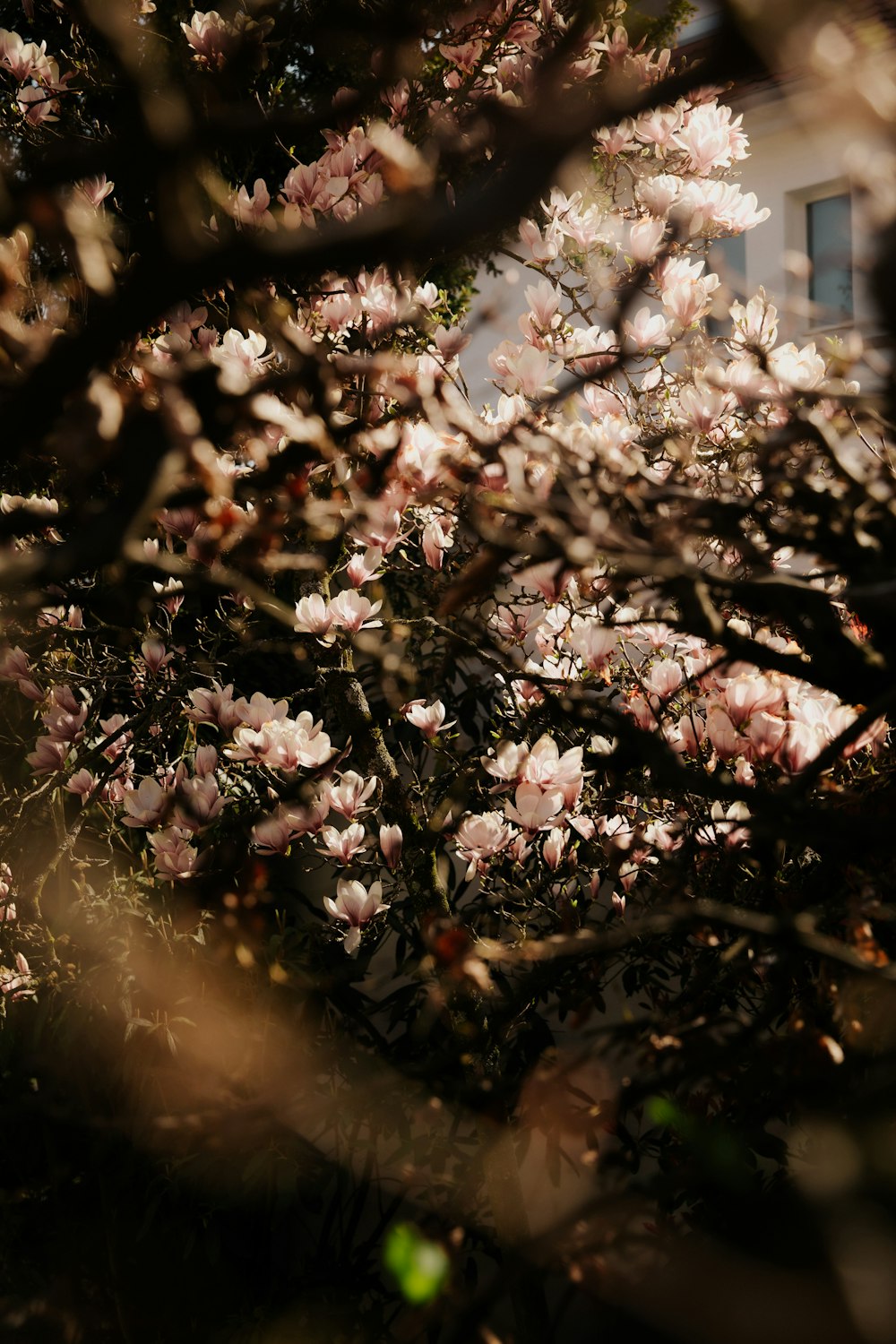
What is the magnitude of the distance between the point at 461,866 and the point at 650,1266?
8.42 ft

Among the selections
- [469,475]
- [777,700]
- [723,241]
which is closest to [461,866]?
[777,700]

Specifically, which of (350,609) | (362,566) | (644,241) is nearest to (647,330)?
(644,241)

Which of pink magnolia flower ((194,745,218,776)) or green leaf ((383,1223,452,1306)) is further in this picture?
pink magnolia flower ((194,745,218,776))

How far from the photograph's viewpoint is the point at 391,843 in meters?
2.17

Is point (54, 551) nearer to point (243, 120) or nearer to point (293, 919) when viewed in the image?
point (243, 120)

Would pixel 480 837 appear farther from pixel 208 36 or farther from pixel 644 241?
pixel 208 36

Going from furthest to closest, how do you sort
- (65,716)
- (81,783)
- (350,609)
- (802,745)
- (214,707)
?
(81,783)
(65,716)
(214,707)
(350,609)
(802,745)

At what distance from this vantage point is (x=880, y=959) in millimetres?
1130

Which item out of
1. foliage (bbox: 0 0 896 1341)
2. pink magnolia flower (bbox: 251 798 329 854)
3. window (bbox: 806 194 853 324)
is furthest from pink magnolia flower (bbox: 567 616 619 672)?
window (bbox: 806 194 853 324)

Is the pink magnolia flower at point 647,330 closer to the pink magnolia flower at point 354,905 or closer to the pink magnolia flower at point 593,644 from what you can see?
the pink magnolia flower at point 593,644

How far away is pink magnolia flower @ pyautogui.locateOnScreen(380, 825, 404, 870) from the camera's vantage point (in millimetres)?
2162

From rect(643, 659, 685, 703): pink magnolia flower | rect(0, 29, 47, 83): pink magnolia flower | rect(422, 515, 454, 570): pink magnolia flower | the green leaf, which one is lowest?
the green leaf

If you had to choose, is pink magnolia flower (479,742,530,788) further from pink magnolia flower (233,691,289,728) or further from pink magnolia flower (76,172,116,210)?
pink magnolia flower (76,172,116,210)

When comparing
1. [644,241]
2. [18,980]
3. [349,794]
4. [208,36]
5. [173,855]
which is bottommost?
[18,980]
